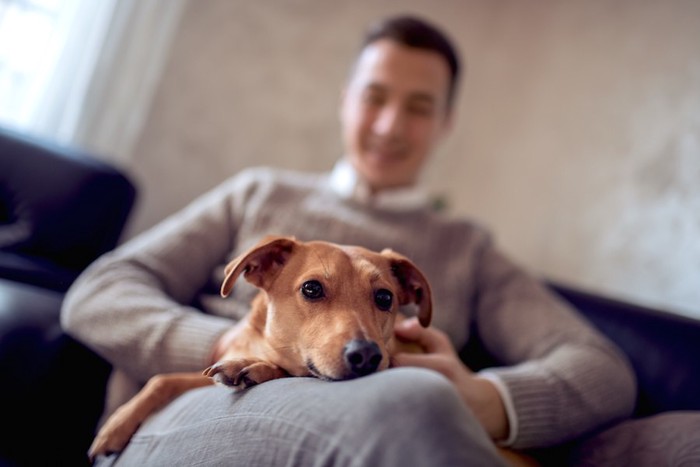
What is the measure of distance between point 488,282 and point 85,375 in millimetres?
1072

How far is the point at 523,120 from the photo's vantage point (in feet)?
10.7

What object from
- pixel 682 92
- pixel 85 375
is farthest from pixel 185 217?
pixel 682 92

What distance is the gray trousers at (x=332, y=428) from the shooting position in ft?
2.05

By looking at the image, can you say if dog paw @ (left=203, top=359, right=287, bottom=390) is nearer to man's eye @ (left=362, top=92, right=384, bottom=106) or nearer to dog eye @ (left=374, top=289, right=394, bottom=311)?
dog eye @ (left=374, top=289, right=394, bottom=311)

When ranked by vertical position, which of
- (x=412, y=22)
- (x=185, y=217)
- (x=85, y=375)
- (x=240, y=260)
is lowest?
(x=85, y=375)

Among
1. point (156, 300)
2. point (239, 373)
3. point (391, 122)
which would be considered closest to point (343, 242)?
point (391, 122)

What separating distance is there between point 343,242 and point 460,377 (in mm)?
548

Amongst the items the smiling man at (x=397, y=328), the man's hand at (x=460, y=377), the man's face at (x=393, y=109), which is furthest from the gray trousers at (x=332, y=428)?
the man's face at (x=393, y=109)

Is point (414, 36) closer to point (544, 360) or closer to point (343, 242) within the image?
point (343, 242)

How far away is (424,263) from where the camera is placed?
1477mm

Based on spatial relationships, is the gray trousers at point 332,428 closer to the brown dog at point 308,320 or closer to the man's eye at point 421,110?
the brown dog at point 308,320

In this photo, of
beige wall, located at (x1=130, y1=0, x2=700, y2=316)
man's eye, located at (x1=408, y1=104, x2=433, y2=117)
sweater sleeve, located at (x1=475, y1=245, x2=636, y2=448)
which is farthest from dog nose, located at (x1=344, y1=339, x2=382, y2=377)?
beige wall, located at (x1=130, y1=0, x2=700, y2=316)

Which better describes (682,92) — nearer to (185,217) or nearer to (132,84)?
(185,217)

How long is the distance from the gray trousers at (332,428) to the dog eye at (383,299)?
0.62ft
